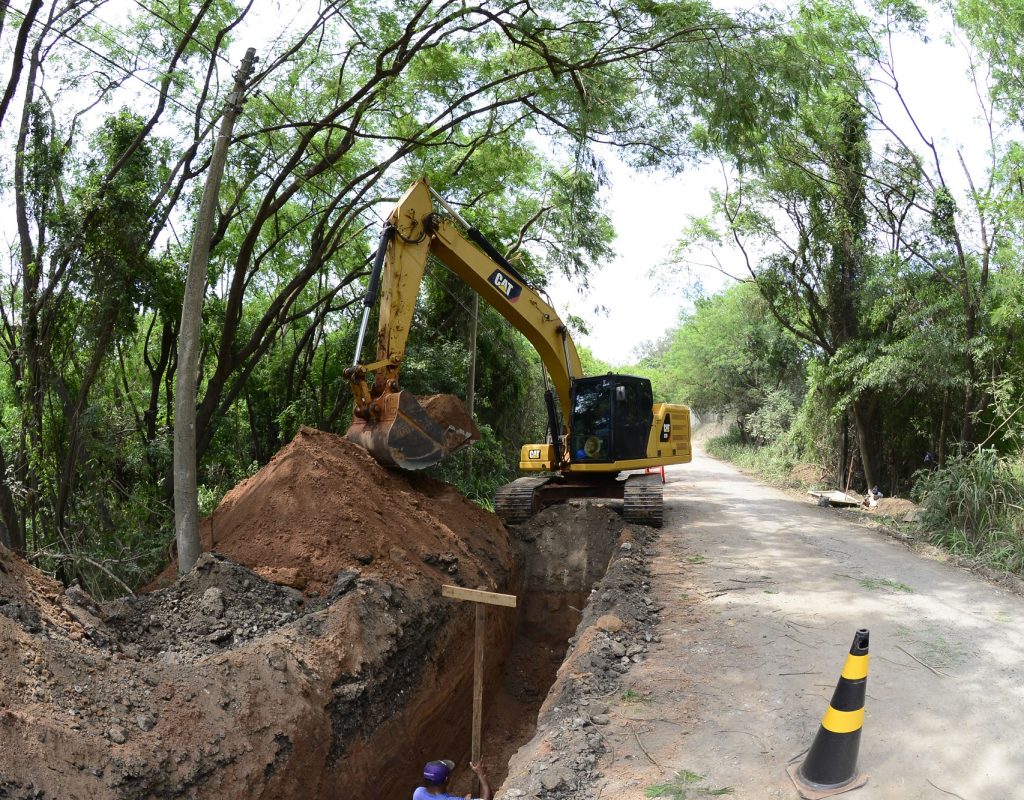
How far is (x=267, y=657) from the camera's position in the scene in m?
5.63

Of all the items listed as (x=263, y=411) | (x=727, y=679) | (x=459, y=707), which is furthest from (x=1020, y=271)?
(x=263, y=411)

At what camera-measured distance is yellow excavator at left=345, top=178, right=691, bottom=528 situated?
8.36 metres

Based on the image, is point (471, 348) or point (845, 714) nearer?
point (845, 714)

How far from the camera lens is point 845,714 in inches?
143

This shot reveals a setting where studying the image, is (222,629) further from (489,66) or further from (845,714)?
(489,66)

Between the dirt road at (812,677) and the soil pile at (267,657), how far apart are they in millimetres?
2323

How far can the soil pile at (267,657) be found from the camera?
4.64 metres

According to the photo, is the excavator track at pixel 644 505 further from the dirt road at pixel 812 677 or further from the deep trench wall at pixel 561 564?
the dirt road at pixel 812 677

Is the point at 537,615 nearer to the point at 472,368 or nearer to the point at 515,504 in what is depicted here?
the point at 515,504

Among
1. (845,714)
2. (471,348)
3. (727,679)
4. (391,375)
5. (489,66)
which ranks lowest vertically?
(727,679)

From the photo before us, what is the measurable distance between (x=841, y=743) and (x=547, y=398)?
333 inches

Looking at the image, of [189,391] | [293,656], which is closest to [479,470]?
[189,391]

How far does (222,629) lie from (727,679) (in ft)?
12.8

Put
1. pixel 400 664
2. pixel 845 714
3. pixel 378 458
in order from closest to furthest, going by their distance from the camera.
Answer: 1. pixel 845 714
2. pixel 400 664
3. pixel 378 458
